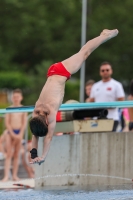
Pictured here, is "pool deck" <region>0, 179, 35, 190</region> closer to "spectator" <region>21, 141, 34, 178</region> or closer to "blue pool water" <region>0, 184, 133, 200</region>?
"blue pool water" <region>0, 184, 133, 200</region>

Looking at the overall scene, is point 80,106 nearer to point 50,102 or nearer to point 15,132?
point 50,102

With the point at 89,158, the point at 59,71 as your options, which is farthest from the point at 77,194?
the point at 59,71

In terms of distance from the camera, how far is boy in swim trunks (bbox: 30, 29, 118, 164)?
28.0 feet

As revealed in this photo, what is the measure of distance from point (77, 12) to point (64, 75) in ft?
93.2

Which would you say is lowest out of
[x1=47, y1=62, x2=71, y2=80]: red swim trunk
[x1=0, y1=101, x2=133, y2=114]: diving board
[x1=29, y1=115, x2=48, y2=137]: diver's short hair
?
[x1=29, y1=115, x2=48, y2=137]: diver's short hair

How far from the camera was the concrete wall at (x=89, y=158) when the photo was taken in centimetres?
1031

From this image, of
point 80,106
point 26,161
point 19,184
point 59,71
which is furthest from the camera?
point 26,161

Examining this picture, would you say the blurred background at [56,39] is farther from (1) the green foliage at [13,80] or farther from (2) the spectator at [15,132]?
(2) the spectator at [15,132]

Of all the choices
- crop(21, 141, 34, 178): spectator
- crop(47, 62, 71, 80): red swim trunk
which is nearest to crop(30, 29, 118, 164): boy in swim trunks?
crop(47, 62, 71, 80): red swim trunk

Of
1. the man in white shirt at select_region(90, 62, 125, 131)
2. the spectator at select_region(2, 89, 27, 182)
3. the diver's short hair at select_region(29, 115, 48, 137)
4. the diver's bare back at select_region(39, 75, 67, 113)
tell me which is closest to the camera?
the diver's short hair at select_region(29, 115, 48, 137)

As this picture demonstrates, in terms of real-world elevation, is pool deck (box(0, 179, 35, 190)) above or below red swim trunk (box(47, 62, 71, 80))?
below

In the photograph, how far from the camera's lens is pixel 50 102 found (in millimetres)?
8969

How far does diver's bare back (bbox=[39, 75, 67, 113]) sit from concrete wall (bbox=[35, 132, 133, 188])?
1.36 metres

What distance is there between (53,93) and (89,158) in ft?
5.66
